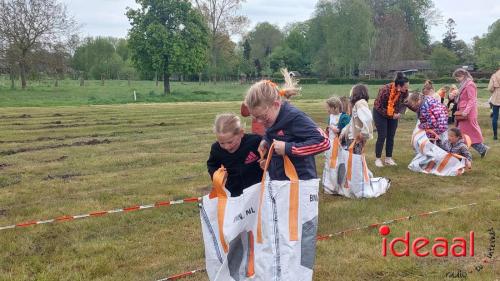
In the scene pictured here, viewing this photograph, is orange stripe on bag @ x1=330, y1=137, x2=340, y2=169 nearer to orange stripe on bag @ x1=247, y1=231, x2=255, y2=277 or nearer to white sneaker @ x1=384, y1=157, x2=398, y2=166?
white sneaker @ x1=384, y1=157, x2=398, y2=166

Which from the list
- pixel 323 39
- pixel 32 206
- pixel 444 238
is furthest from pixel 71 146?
pixel 323 39

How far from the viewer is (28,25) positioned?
117 feet

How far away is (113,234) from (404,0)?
101 metres

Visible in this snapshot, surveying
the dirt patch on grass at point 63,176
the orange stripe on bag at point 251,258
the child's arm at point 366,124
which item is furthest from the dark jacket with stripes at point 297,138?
the dirt patch on grass at point 63,176

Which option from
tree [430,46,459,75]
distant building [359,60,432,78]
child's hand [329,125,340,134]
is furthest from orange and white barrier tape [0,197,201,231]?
tree [430,46,459,75]

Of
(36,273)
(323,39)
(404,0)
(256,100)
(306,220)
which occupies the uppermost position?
(404,0)

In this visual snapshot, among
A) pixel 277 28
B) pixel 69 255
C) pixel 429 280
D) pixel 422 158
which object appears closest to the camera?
pixel 429 280

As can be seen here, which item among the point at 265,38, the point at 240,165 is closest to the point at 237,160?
the point at 240,165

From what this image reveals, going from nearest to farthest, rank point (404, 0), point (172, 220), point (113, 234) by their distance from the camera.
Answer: point (113, 234) → point (172, 220) → point (404, 0)

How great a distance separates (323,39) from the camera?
82.8 metres

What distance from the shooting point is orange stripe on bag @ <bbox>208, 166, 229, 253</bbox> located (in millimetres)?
3604

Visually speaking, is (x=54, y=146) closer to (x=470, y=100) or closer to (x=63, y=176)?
(x=63, y=176)

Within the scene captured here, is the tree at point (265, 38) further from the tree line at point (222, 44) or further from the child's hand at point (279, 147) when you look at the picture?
the child's hand at point (279, 147)

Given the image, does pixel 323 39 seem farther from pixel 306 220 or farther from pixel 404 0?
pixel 306 220
